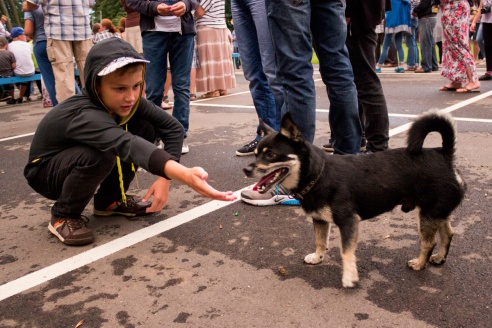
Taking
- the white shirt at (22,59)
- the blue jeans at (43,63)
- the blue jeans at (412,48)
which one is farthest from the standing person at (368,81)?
the white shirt at (22,59)

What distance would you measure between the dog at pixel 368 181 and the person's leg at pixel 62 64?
5.25 metres

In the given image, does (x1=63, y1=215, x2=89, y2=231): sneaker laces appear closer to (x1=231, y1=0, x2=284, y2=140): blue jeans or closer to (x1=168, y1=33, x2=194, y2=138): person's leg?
(x1=231, y1=0, x2=284, y2=140): blue jeans

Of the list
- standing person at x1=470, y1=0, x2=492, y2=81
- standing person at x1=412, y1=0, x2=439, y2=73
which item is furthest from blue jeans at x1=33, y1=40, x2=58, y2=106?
standing person at x1=470, y1=0, x2=492, y2=81

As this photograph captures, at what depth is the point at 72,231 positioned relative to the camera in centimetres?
306

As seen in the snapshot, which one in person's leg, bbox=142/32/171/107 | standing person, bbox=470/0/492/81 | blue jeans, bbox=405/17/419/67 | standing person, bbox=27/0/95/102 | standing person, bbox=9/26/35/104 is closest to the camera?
person's leg, bbox=142/32/171/107

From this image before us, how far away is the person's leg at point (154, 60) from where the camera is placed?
4.93 meters

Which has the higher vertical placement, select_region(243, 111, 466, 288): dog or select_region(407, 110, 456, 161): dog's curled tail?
select_region(407, 110, 456, 161): dog's curled tail

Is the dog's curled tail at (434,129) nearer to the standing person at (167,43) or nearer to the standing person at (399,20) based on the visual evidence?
the standing person at (167,43)

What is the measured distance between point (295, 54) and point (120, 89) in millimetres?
1261

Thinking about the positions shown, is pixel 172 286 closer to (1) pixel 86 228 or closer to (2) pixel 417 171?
(1) pixel 86 228

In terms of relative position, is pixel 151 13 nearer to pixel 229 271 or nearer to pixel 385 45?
pixel 229 271

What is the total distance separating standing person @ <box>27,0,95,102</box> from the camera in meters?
6.72

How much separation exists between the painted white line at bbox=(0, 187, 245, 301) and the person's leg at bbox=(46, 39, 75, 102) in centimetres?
427

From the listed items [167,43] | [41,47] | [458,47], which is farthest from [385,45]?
[167,43]
